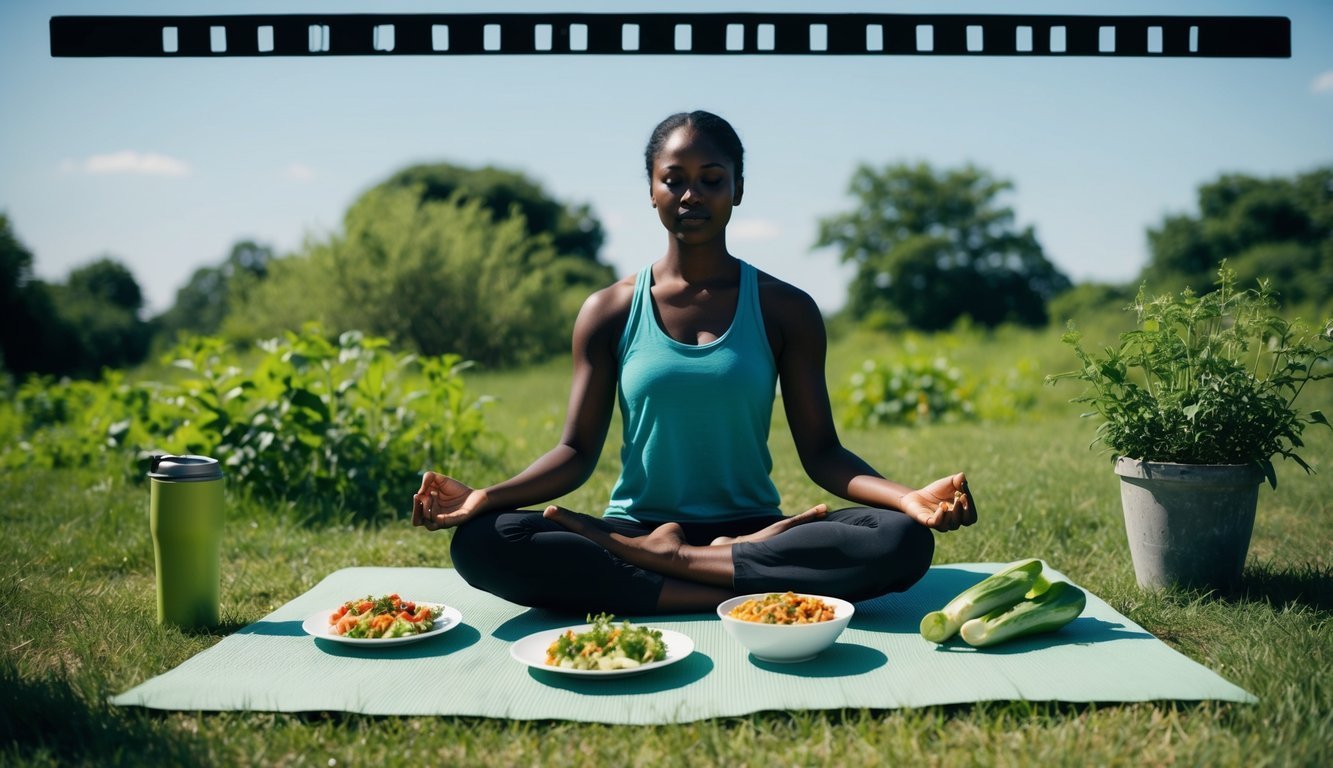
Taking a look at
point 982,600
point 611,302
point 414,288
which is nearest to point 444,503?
point 611,302

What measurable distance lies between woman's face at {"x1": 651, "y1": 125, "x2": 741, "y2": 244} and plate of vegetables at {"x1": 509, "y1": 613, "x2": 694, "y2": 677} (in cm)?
146

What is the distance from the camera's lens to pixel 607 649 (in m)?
2.76

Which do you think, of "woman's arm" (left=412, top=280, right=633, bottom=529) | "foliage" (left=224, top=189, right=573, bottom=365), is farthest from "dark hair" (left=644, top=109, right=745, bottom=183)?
"foliage" (left=224, top=189, right=573, bottom=365)

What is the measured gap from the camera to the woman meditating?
10.8 feet

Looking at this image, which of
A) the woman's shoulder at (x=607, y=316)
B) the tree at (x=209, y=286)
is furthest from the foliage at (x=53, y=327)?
the tree at (x=209, y=286)

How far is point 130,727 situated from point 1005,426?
8.36 metres

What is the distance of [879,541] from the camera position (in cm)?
322

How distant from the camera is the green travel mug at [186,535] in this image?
3.34m

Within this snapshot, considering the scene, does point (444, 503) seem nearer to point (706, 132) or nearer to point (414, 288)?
point (706, 132)

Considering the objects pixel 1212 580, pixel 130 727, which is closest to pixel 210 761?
pixel 130 727

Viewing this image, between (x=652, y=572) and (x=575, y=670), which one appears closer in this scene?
(x=575, y=670)

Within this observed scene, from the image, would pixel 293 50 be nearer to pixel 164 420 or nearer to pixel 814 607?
pixel 814 607

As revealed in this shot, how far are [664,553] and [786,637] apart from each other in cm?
70

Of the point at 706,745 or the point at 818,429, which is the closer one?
the point at 706,745
